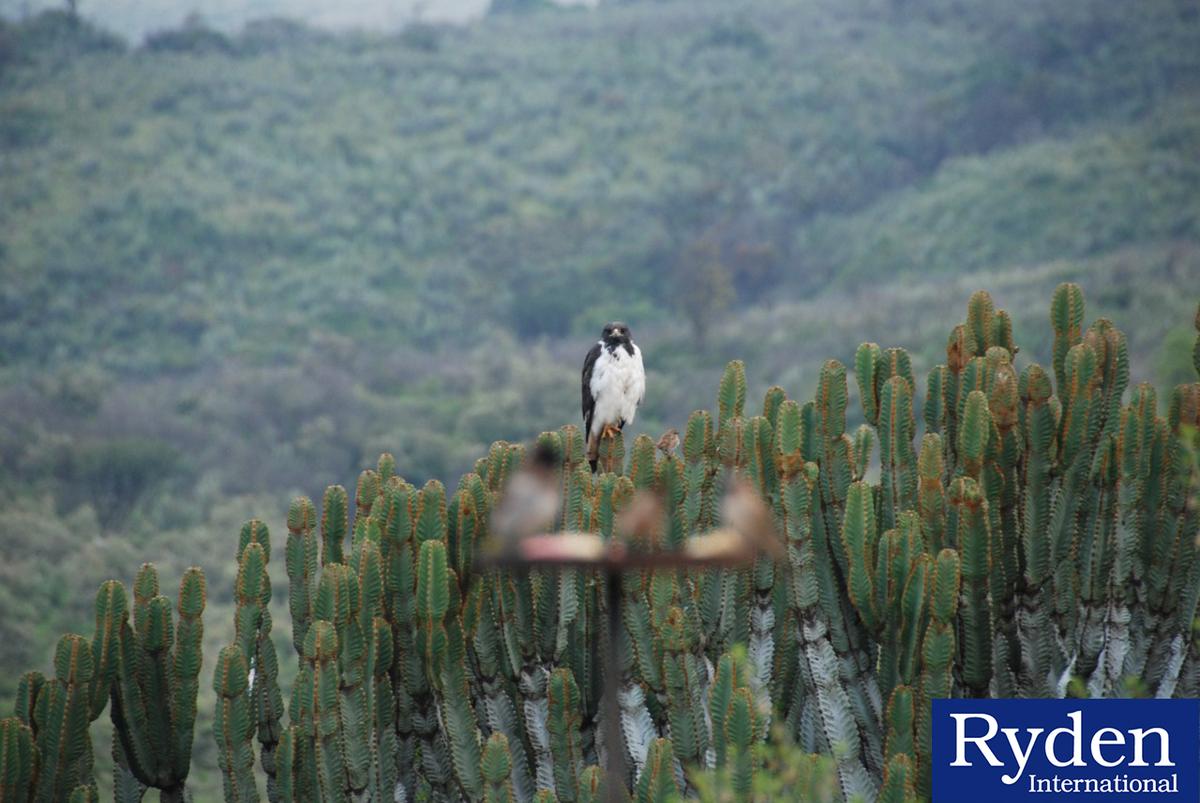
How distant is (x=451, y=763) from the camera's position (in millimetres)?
7965

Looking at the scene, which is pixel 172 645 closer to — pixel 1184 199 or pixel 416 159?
pixel 1184 199

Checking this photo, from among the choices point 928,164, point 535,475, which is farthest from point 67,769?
point 928,164

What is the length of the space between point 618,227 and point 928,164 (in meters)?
11.9

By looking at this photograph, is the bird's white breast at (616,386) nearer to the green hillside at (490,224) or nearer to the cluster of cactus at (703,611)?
the cluster of cactus at (703,611)

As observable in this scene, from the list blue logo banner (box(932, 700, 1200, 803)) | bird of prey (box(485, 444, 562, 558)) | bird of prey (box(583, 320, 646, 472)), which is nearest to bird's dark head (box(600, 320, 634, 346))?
bird of prey (box(583, 320, 646, 472))

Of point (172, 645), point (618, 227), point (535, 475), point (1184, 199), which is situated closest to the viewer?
point (535, 475)

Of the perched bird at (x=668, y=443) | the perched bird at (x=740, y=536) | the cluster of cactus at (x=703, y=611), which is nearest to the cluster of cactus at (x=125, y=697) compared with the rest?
the cluster of cactus at (x=703, y=611)

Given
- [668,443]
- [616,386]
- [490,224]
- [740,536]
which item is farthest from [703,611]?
[490,224]

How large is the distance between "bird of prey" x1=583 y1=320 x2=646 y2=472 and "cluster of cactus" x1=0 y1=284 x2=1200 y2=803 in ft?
5.15

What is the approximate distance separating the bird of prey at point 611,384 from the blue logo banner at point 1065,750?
297 centimetres

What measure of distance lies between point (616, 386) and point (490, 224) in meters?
51.0

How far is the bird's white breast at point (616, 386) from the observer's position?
31.6ft

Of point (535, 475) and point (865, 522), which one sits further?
point (865, 522)

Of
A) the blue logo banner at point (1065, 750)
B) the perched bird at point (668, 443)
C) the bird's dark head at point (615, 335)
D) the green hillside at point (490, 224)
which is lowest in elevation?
the blue logo banner at point (1065, 750)
